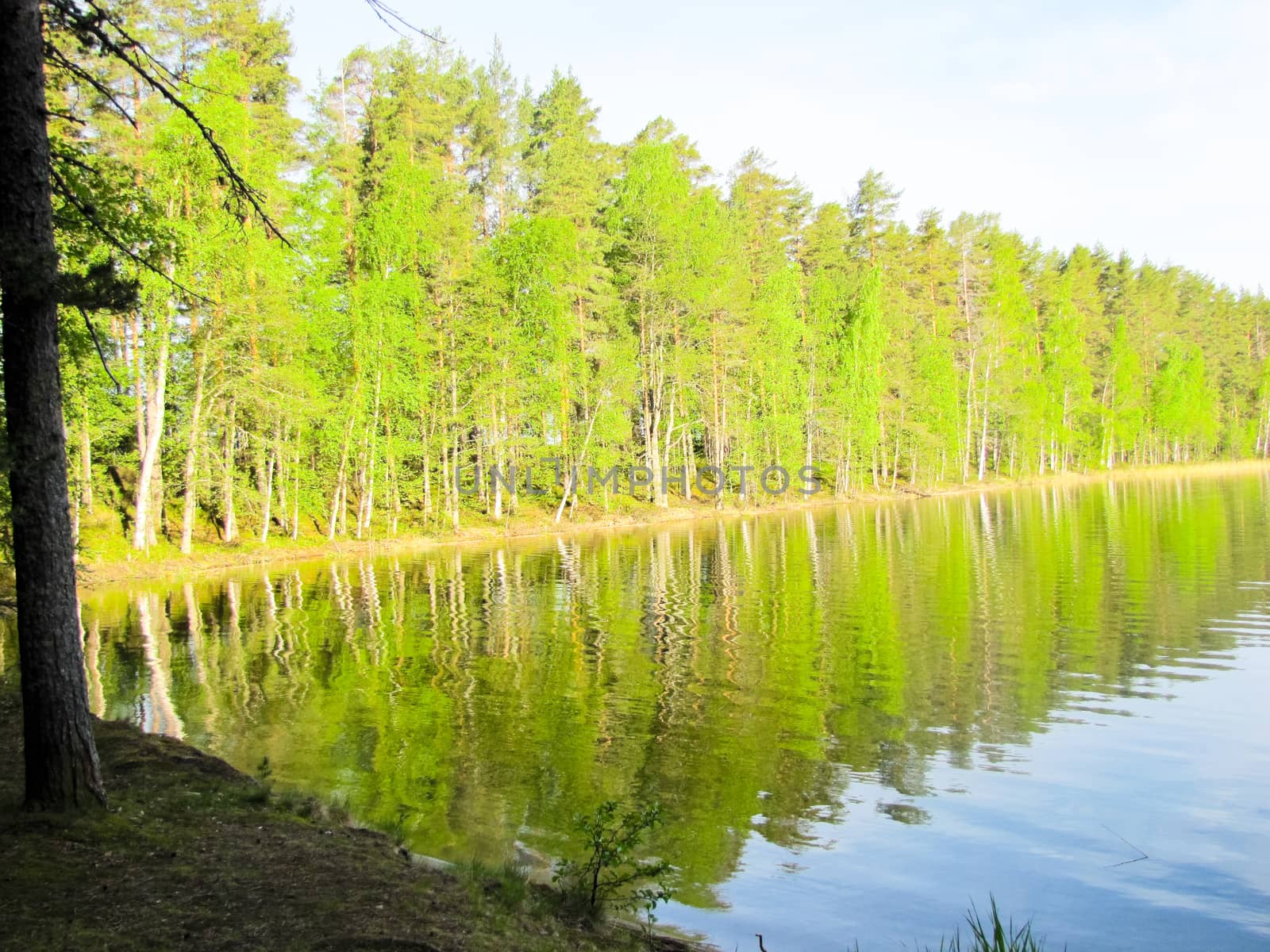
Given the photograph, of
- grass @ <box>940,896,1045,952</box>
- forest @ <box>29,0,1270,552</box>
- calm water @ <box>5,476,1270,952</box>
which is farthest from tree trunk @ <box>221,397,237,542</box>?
grass @ <box>940,896,1045,952</box>

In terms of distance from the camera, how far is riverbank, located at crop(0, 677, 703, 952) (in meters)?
4.79

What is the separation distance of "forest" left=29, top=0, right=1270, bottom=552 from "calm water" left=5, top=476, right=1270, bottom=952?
5877 millimetres

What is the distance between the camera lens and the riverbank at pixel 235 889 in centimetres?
479

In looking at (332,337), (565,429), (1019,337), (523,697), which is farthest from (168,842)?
(1019,337)

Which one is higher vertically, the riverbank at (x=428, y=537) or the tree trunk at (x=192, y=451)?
the tree trunk at (x=192, y=451)

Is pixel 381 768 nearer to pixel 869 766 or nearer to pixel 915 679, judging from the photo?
pixel 869 766

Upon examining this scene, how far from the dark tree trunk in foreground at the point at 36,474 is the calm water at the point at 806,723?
291cm

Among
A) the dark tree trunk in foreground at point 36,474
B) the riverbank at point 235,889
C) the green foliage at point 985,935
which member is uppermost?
the dark tree trunk in foreground at point 36,474

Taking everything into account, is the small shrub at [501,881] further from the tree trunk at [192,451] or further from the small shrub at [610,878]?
the tree trunk at [192,451]

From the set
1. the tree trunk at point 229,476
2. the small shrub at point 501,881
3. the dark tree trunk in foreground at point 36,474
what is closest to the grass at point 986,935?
the small shrub at point 501,881

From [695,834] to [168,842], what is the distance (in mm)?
4611

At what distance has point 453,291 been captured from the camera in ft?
132

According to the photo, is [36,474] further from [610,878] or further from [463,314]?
[463,314]

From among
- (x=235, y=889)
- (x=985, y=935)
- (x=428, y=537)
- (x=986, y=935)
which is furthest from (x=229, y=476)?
(x=985, y=935)
